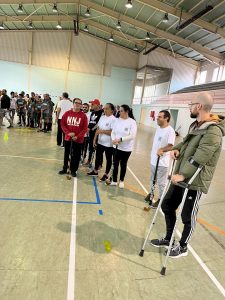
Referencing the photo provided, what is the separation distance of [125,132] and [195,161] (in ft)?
8.03

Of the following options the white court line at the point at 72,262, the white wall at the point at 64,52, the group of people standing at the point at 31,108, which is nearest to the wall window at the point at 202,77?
the white wall at the point at 64,52

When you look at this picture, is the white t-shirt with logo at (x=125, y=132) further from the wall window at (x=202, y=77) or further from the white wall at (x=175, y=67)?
the wall window at (x=202, y=77)

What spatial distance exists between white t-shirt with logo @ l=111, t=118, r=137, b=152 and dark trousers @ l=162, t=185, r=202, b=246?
79.6 inches

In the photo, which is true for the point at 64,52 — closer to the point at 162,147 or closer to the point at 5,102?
the point at 5,102

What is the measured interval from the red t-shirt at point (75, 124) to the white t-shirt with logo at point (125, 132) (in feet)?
2.63

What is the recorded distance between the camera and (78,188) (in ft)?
15.7

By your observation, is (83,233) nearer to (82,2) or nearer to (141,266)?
(141,266)

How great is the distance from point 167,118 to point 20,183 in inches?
118

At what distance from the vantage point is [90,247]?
2.84 m

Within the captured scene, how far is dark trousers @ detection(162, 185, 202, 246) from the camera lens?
2648 mm

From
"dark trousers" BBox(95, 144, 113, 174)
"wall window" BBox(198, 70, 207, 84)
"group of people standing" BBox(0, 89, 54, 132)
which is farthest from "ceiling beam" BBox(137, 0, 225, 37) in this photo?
"dark trousers" BBox(95, 144, 113, 174)

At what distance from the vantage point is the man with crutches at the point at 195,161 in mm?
2350

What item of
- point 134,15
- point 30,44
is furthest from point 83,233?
point 30,44

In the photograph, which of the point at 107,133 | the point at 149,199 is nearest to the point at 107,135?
the point at 107,133
